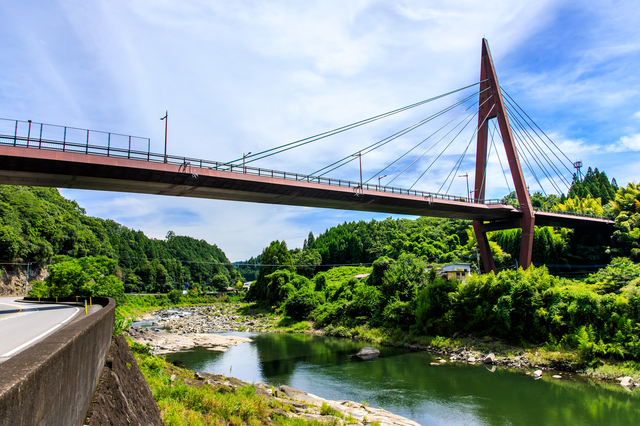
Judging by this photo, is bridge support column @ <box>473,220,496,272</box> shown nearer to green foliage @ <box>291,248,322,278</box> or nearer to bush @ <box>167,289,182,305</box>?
green foliage @ <box>291,248,322,278</box>

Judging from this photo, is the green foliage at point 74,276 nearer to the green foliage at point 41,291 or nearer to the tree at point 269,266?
the green foliage at point 41,291

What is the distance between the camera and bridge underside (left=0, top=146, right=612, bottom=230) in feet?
65.1

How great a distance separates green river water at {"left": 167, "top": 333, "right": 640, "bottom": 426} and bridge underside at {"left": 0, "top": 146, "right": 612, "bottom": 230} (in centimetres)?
1200

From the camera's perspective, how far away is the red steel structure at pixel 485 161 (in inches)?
1421

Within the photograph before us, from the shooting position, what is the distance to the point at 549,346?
25.7 m

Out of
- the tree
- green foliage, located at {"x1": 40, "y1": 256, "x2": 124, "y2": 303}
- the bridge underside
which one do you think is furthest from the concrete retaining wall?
the tree

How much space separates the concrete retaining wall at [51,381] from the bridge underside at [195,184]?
55.9ft

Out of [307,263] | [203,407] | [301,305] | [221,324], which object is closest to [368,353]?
[203,407]

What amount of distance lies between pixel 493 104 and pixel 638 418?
2950 centimetres

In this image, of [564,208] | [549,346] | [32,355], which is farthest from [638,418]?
[564,208]

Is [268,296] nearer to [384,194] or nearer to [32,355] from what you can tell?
[384,194]

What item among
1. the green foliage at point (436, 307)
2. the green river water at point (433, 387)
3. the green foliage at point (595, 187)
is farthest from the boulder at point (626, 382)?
the green foliage at point (595, 187)

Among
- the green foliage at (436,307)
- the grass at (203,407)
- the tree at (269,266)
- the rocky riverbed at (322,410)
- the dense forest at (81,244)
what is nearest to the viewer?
the grass at (203,407)

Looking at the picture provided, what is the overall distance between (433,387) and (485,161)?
23.1m
